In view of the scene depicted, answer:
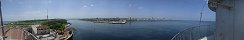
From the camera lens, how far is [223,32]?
377 centimetres

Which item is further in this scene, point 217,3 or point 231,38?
point 217,3

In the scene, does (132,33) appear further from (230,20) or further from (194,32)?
(230,20)

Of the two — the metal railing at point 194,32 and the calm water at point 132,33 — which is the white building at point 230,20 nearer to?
the metal railing at point 194,32

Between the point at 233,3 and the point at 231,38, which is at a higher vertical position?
the point at 233,3

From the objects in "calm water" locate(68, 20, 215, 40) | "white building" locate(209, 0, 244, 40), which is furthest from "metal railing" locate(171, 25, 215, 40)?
"calm water" locate(68, 20, 215, 40)

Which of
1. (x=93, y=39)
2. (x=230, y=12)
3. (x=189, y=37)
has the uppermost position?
(x=230, y=12)

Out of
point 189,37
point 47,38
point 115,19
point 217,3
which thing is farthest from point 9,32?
point 115,19

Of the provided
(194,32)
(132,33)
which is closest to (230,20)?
(194,32)

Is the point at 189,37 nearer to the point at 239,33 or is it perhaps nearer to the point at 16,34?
the point at 239,33

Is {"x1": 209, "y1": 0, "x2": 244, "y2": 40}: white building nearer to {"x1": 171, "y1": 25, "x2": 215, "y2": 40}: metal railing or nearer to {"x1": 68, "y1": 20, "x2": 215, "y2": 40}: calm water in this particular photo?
{"x1": 171, "y1": 25, "x2": 215, "y2": 40}: metal railing

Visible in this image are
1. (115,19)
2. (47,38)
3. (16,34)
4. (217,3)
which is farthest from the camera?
(115,19)

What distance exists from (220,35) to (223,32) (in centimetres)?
23

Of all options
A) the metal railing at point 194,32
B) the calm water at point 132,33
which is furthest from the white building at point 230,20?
the calm water at point 132,33

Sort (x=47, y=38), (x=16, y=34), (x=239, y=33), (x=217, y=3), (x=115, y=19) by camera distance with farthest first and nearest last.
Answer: (x=115, y=19) < (x=47, y=38) < (x=16, y=34) < (x=217, y=3) < (x=239, y=33)
